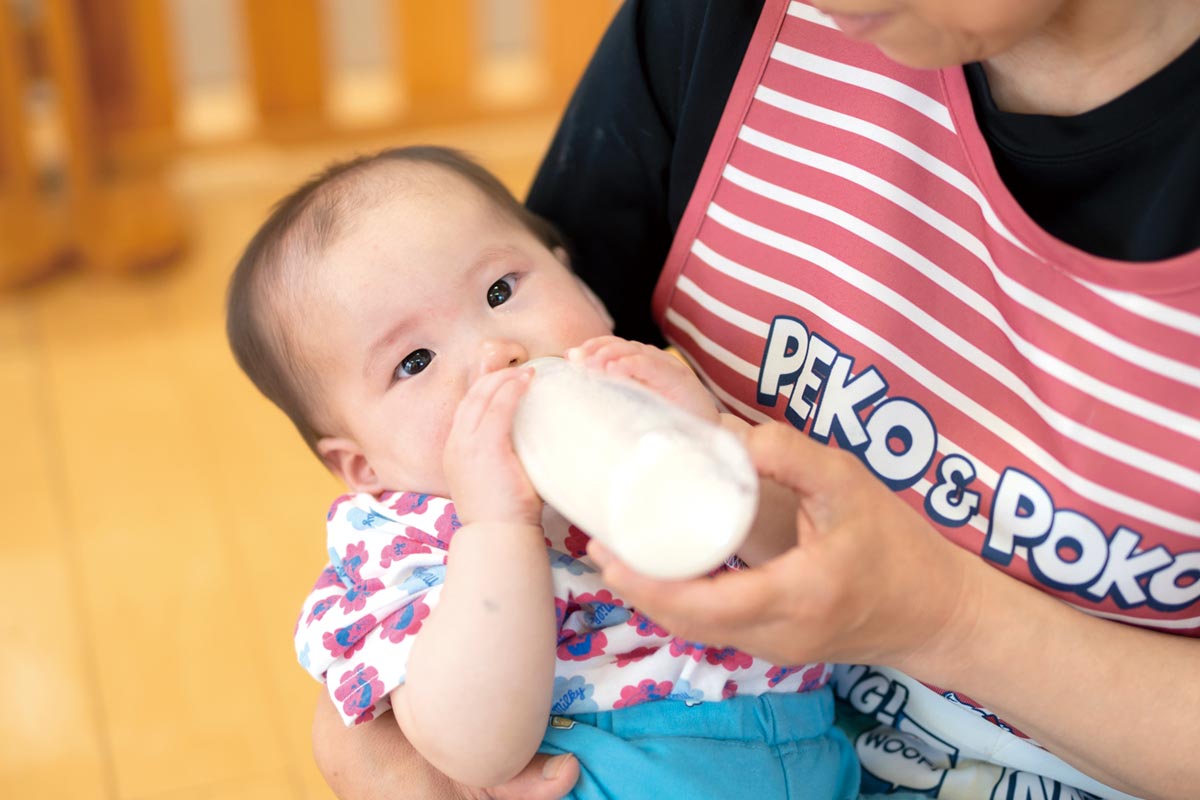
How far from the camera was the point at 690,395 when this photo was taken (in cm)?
90

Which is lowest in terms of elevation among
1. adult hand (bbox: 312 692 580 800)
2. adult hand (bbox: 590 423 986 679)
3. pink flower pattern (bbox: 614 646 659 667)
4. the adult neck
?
A: adult hand (bbox: 312 692 580 800)

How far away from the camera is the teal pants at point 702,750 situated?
94 cm

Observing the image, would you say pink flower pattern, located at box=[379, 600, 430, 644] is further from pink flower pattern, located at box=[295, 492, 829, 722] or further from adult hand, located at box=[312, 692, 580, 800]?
adult hand, located at box=[312, 692, 580, 800]

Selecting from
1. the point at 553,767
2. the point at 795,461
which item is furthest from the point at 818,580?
the point at 553,767

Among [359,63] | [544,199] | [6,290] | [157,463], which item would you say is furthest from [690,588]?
[359,63]

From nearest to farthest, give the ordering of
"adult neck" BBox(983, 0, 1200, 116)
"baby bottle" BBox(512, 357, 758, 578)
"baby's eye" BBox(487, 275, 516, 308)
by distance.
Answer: "baby bottle" BBox(512, 357, 758, 578), "adult neck" BBox(983, 0, 1200, 116), "baby's eye" BBox(487, 275, 516, 308)

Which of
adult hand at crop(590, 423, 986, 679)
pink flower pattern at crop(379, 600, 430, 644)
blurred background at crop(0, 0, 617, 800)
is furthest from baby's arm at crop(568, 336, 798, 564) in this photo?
blurred background at crop(0, 0, 617, 800)

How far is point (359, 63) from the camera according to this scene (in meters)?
3.05

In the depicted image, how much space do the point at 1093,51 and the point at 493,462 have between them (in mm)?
457

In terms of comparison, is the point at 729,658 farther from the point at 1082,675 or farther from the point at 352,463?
the point at 352,463

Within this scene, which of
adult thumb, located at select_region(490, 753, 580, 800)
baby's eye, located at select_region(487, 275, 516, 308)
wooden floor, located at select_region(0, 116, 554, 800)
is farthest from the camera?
wooden floor, located at select_region(0, 116, 554, 800)

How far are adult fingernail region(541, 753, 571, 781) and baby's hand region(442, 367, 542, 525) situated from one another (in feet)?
0.59

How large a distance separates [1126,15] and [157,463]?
1713mm

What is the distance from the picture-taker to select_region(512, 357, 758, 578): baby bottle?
71cm
